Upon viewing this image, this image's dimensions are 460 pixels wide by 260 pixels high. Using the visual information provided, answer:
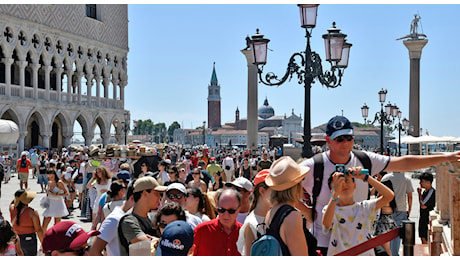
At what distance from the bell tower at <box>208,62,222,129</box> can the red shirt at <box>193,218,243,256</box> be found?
135 m

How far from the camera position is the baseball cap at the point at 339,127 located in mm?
3438

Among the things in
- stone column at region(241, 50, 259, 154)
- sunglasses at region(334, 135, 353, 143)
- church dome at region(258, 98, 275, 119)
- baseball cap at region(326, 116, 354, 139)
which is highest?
church dome at region(258, 98, 275, 119)

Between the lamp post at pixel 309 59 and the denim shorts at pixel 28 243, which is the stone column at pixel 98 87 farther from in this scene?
the denim shorts at pixel 28 243

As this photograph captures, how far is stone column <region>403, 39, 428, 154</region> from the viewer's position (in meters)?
29.0

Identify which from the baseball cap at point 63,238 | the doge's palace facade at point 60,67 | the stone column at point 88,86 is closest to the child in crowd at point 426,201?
the baseball cap at point 63,238

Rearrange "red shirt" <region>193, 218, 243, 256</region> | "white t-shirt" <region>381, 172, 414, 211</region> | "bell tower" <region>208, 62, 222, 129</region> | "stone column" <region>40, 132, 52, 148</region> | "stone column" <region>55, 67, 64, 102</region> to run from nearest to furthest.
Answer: "red shirt" <region>193, 218, 243, 256</region> → "white t-shirt" <region>381, 172, 414, 211</region> → "stone column" <region>40, 132, 52, 148</region> → "stone column" <region>55, 67, 64, 102</region> → "bell tower" <region>208, 62, 222, 129</region>

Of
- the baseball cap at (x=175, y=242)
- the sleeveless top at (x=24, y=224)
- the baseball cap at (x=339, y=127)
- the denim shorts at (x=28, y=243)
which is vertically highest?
the baseball cap at (x=339, y=127)

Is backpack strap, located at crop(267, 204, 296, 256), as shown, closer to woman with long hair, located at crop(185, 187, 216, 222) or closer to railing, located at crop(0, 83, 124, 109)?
woman with long hair, located at crop(185, 187, 216, 222)

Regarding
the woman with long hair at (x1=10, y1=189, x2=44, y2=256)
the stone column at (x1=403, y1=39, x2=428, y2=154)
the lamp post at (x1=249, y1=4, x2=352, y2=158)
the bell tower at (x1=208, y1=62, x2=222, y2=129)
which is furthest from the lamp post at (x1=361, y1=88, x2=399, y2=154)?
the bell tower at (x1=208, y1=62, x2=222, y2=129)

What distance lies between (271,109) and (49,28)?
114m

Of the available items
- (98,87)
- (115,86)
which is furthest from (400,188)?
(115,86)

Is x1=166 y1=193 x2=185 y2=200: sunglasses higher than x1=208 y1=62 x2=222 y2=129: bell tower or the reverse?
the reverse

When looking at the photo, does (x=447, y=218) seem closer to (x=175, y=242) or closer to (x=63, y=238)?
(x=175, y=242)

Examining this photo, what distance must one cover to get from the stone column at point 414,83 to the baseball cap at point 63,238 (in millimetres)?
27619
